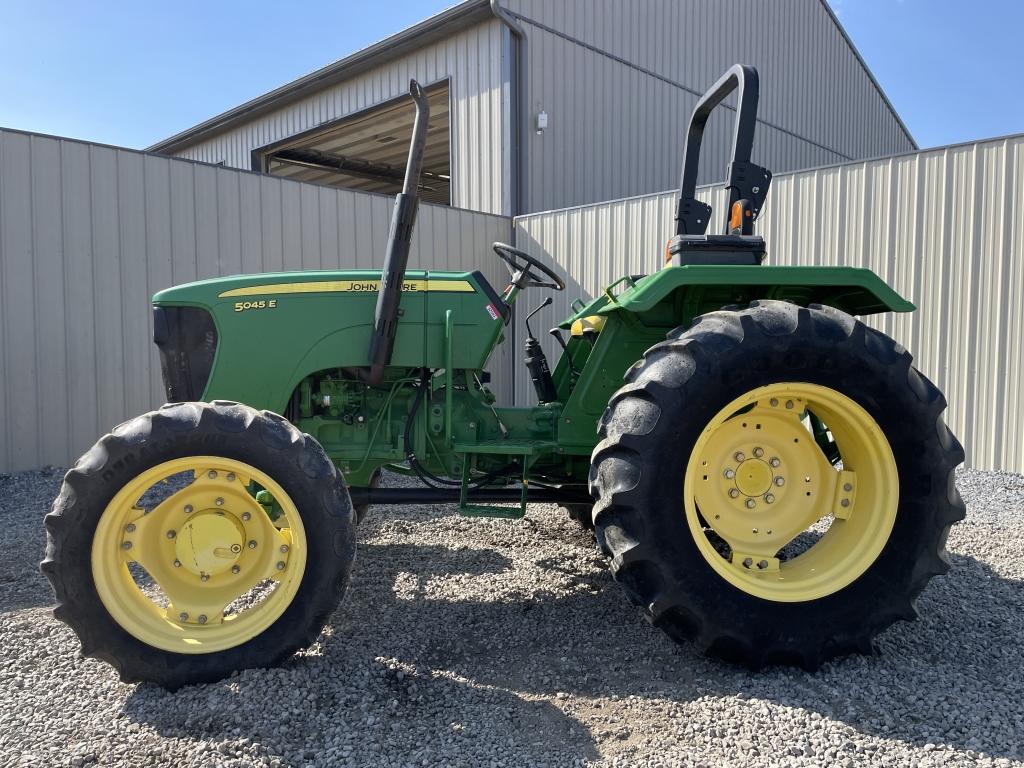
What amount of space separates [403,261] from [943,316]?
15.4ft

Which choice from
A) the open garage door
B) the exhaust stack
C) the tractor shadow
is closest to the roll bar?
the exhaust stack

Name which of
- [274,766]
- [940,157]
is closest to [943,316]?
→ [940,157]

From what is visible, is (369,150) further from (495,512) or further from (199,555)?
(199,555)

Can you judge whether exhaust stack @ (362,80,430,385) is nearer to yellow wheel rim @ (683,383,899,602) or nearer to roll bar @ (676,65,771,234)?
roll bar @ (676,65,771,234)

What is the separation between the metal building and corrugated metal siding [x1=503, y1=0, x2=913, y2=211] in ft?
0.08

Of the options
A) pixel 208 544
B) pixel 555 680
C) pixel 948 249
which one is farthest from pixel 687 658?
pixel 948 249

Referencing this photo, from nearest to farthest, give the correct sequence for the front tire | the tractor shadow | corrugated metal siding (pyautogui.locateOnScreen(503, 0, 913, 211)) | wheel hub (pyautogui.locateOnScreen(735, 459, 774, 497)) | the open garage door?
the tractor shadow, the front tire, wheel hub (pyautogui.locateOnScreen(735, 459, 774, 497)), corrugated metal siding (pyautogui.locateOnScreen(503, 0, 913, 211)), the open garage door

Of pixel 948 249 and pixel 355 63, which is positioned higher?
pixel 355 63

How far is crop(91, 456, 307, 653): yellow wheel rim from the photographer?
214cm

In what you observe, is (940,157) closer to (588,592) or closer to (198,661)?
(588,592)

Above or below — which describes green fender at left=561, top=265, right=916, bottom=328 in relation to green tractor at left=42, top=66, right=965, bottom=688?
above

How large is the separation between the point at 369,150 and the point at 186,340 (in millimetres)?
10992

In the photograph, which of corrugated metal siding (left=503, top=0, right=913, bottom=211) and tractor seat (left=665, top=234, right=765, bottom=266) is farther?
corrugated metal siding (left=503, top=0, right=913, bottom=211)

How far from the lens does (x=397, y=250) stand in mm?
2588
